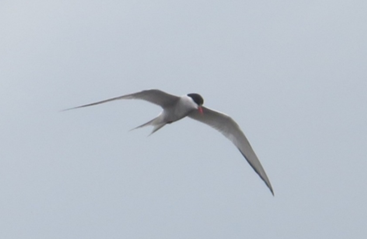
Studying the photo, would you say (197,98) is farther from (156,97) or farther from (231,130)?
(231,130)

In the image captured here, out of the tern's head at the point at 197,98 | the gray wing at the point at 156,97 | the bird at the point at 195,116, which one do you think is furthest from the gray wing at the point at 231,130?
the gray wing at the point at 156,97

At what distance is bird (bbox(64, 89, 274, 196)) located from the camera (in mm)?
16297

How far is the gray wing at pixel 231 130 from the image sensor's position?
59.5 feet

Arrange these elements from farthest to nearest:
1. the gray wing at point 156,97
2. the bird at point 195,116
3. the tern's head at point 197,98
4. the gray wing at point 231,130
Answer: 1. the gray wing at point 231,130
2. the tern's head at point 197,98
3. the bird at point 195,116
4. the gray wing at point 156,97

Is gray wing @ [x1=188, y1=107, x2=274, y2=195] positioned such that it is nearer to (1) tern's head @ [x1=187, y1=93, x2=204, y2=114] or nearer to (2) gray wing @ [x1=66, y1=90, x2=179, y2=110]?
(1) tern's head @ [x1=187, y1=93, x2=204, y2=114]

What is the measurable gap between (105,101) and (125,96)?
873 mm

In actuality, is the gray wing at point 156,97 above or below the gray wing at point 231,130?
above

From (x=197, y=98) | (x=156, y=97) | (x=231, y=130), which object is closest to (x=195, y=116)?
(x=231, y=130)

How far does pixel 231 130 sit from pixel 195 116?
0.88 metres

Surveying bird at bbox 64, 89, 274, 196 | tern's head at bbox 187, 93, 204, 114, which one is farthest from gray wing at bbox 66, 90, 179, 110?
tern's head at bbox 187, 93, 204, 114

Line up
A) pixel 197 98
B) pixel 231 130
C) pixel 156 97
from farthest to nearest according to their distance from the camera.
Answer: pixel 231 130 → pixel 197 98 → pixel 156 97

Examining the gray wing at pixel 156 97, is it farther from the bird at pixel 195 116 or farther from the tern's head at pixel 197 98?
the tern's head at pixel 197 98

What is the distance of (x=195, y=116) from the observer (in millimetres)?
18375

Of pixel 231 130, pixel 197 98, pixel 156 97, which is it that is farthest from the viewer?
pixel 231 130
